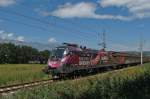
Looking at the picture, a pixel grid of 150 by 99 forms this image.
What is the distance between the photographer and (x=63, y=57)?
106ft

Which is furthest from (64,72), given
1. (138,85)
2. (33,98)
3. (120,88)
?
(33,98)

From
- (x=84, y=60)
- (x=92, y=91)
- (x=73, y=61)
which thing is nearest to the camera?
(x=92, y=91)

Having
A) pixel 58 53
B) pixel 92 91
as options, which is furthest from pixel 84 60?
pixel 92 91

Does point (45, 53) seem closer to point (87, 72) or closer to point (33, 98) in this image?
point (87, 72)

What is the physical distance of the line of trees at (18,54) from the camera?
441ft

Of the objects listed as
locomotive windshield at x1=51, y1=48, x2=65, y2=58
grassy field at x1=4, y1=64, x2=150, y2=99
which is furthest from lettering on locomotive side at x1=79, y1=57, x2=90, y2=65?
grassy field at x1=4, y1=64, x2=150, y2=99

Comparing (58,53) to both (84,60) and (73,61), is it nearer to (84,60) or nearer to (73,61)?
(73,61)

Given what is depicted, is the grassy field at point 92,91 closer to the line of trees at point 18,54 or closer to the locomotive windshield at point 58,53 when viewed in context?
the locomotive windshield at point 58,53

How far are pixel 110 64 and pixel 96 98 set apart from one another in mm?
35171

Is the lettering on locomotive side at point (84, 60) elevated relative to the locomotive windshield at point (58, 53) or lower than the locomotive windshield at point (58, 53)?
lower

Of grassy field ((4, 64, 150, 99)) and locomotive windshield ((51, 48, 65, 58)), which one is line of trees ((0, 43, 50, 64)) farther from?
grassy field ((4, 64, 150, 99))

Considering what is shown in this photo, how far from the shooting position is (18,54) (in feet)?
463

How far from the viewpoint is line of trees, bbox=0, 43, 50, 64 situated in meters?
134

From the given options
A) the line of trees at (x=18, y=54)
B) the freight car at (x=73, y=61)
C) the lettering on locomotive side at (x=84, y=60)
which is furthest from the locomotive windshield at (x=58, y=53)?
the line of trees at (x=18, y=54)
